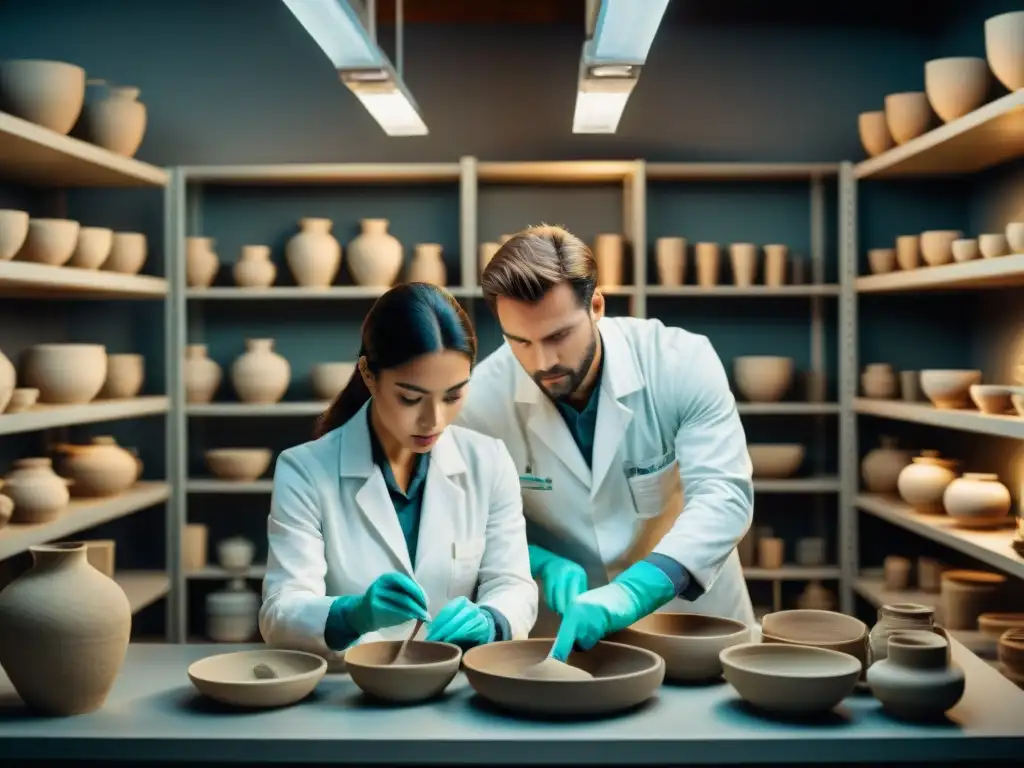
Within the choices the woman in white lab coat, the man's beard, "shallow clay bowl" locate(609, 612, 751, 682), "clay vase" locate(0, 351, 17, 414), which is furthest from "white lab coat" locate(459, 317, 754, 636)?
"clay vase" locate(0, 351, 17, 414)

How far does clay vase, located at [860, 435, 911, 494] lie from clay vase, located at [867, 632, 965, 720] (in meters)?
2.60

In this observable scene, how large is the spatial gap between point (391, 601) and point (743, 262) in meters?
2.80

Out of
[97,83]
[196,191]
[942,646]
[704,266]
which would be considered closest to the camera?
[942,646]

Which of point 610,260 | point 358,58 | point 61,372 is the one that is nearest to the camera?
point 358,58

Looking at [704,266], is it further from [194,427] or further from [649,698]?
[649,698]

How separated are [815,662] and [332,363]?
2998mm

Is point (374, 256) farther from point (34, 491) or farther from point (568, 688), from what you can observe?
point (568, 688)

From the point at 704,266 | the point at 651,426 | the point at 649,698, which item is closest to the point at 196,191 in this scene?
the point at 704,266

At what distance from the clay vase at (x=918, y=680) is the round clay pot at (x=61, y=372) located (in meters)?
2.70

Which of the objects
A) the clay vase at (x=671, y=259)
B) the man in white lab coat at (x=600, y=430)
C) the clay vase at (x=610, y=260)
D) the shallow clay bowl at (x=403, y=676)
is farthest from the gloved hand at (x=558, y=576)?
the clay vase at (x=671, y=259)

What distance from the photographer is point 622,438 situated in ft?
7.84

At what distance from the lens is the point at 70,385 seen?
11.2 feet

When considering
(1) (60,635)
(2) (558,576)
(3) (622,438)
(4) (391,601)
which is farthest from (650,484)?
(1) (60,635)

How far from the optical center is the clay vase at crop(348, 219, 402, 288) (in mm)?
4141
